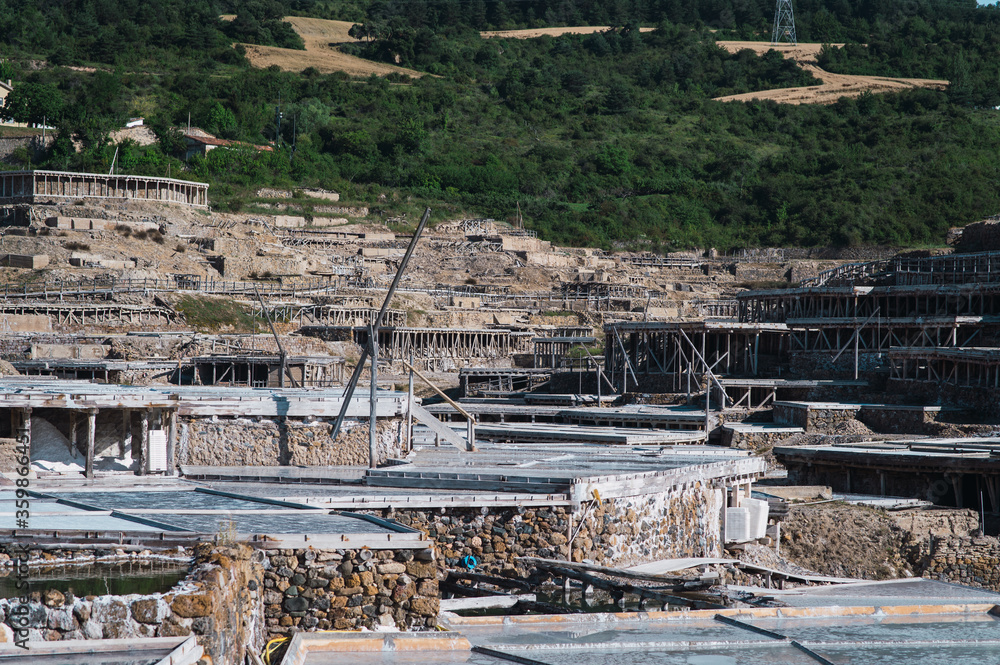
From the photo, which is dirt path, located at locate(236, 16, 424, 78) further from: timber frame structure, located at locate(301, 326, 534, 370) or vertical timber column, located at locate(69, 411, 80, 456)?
vertical timber column, located at locate(69, 411, 80, 456)

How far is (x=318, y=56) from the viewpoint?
5448 inches

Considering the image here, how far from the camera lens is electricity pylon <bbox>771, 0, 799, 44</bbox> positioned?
539ft

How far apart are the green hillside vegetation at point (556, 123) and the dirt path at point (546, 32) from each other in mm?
3312

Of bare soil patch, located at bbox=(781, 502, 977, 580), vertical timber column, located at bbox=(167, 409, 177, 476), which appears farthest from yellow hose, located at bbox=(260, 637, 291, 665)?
bare soil patch, located at bbox=(781, 502, 977, 580)

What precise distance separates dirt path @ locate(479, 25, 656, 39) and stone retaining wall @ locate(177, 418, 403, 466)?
482 feet

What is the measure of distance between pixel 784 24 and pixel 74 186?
4958 inches

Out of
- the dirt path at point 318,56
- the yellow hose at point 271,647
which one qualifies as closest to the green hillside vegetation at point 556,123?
the dirt path at point 318,56

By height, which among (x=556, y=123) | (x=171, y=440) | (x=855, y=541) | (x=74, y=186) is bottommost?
(x=855, y=541)

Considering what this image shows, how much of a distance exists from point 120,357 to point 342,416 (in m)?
23.1

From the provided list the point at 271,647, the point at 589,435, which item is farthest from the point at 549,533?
the point at 589,435

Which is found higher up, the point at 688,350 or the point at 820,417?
the point at 688,350

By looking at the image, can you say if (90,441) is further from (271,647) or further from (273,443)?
(271,647)

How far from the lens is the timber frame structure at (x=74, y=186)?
230ft

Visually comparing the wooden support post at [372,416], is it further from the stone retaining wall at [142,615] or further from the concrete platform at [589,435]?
the concrete platform at [589,435]
